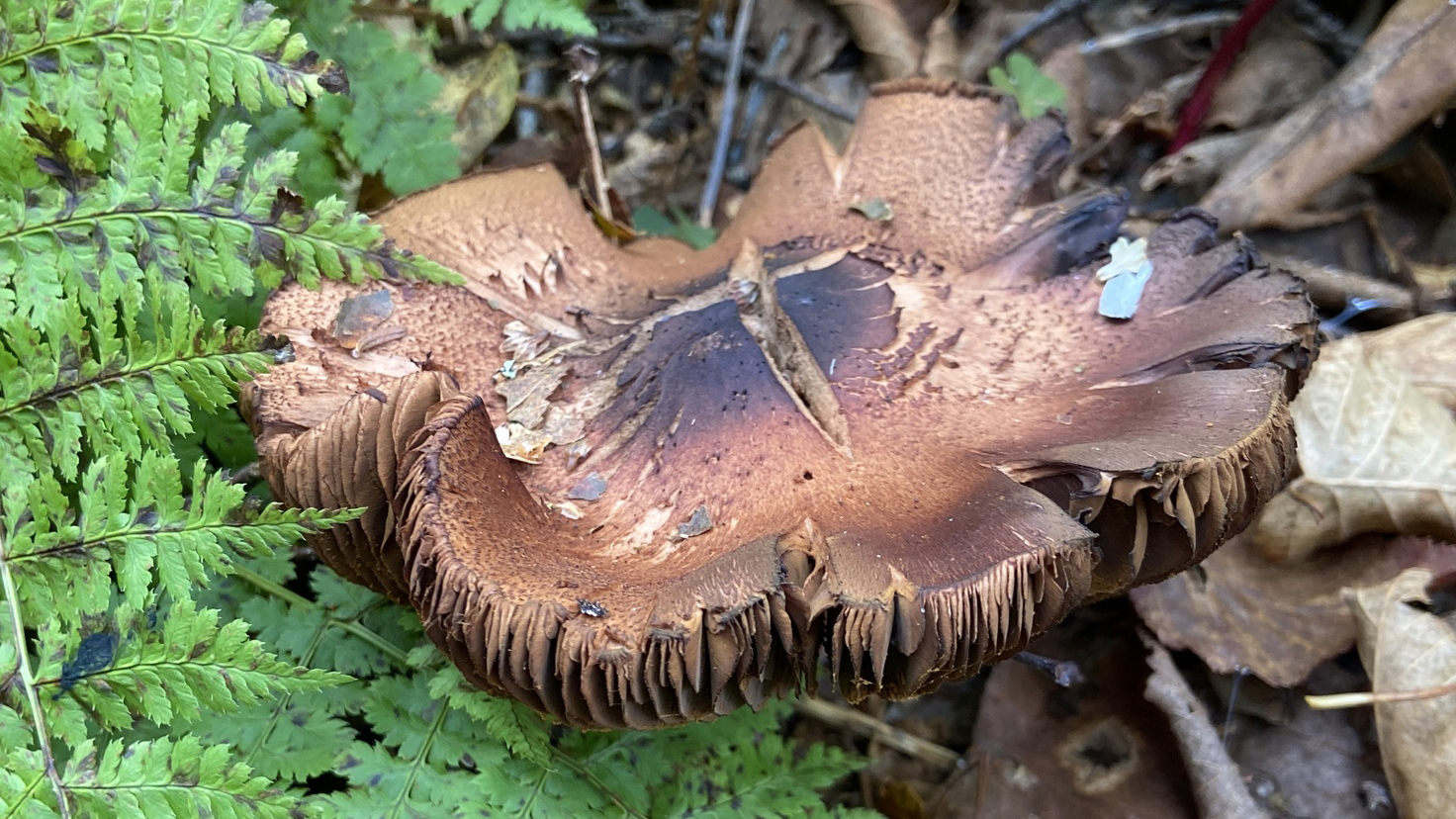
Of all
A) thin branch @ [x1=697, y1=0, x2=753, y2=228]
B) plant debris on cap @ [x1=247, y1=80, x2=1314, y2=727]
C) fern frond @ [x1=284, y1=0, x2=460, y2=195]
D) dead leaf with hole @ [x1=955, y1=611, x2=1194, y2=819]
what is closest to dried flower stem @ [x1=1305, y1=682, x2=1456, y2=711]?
dead leaf with hole @ [x1=955, y1=611, x2=1194, y2=819]

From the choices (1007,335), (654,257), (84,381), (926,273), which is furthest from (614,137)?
(84,381)

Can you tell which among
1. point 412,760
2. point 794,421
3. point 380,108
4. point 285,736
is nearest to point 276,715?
point 285,736

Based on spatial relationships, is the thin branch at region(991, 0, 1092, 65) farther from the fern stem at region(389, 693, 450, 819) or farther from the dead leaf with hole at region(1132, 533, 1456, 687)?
the fern stem at region(389, 693, 450, 819)

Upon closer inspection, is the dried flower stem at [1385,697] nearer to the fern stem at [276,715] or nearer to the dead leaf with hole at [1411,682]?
the dead leaf with hole at [1411,682]

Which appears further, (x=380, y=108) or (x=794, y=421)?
(x=380, y=108)

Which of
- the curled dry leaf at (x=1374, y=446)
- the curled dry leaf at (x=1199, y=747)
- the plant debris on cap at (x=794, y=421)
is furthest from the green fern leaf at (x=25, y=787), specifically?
the curled dry leaf at (x=1374, y=446)

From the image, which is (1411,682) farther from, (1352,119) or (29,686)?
(29,686)

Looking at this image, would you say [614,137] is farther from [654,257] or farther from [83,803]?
[83,803]
